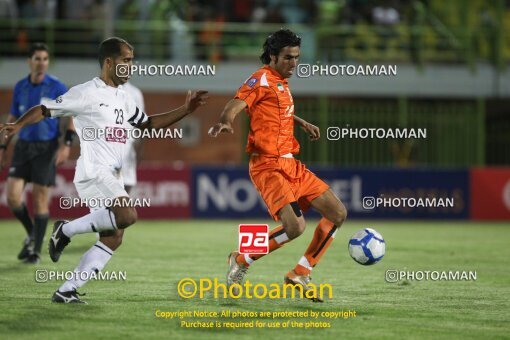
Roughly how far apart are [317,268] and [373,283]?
1440mm

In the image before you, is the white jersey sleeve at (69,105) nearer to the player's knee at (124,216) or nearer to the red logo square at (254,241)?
the player's knee at (124,216)

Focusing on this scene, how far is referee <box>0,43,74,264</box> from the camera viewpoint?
1172 centimetres

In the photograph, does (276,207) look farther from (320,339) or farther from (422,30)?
(422,30)

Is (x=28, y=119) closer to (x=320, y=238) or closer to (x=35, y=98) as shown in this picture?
(x=320, y=238)

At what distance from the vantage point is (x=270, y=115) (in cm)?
891

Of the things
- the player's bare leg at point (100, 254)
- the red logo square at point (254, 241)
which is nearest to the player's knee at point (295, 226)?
the red logo square at point (254, 241)

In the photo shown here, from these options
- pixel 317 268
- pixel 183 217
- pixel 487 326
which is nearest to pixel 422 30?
pixel 183 217

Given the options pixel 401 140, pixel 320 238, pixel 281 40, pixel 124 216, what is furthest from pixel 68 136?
pixel 401 140

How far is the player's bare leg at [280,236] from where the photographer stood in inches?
342

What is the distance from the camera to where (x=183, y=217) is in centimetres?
2045

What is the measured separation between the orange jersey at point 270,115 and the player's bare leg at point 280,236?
554 mm

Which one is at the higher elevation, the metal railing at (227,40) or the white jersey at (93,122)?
the metal railing at (227,40)

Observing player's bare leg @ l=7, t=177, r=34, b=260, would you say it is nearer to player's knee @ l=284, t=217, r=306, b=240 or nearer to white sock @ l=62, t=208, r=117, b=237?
white sock @ l=62, t=208, r=117, b=237

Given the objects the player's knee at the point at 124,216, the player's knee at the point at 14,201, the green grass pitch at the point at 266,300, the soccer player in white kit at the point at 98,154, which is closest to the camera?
the green grass pitch at the point at 266,300
